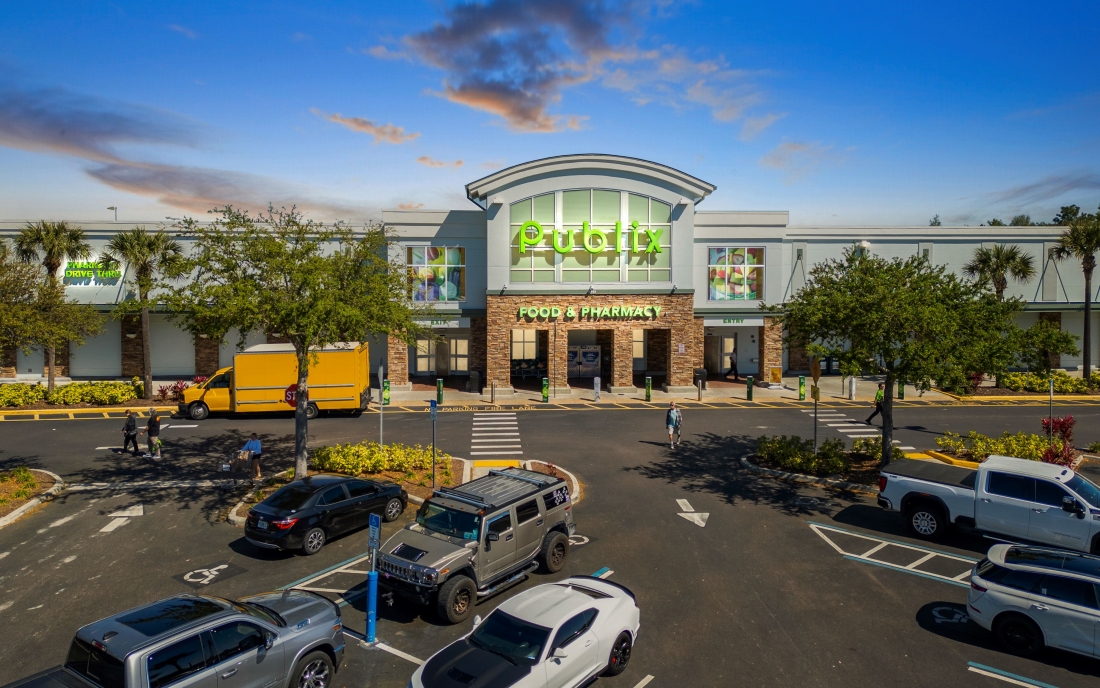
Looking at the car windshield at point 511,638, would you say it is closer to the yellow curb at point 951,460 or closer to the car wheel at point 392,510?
the car wheel at point 392,510

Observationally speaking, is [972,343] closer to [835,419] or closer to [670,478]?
[670,478]

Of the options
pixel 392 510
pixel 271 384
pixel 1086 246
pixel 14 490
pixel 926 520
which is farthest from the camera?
pixel 1086 246

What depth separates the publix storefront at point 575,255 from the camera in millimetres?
35844

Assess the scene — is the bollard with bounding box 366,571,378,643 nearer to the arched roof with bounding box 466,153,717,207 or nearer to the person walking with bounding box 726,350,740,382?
the arched roof with bounding box 466,153,717,207

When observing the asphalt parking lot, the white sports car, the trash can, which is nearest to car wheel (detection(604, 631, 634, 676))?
the white sports car

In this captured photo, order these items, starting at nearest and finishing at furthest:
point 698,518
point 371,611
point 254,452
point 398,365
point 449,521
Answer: point 371,611, point 449,521, point 698,518, point 254,452, point 398,365

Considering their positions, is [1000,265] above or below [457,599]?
above

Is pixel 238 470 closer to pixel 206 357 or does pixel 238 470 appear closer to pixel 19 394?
pixel 19 394

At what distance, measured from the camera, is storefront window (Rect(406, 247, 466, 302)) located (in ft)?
123

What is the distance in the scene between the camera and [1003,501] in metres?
14.1

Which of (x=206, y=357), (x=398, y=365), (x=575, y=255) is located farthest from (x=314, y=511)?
(x=206, y=357)

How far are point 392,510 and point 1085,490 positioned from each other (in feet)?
48.3

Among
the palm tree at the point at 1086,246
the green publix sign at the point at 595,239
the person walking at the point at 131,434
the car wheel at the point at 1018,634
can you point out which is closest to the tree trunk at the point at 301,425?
the person walking at the point at 131,434

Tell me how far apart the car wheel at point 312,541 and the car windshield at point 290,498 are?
23.6 inches
